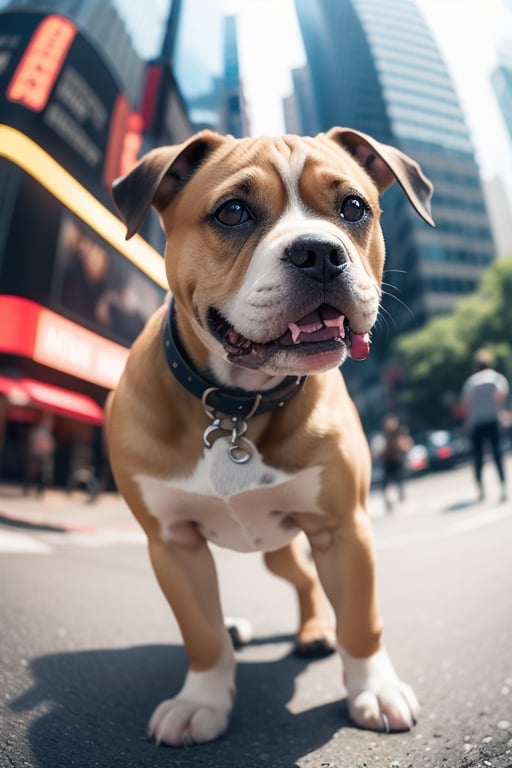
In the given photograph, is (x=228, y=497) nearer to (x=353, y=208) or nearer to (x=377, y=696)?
(x=377, y=696)

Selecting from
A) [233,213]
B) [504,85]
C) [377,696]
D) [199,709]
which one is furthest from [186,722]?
[504,85]

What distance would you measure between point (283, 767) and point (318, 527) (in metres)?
0.56

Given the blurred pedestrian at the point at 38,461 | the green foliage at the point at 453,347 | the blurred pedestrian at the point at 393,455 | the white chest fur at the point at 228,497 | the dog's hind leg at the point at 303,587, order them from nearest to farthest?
1. the white chest fur at the point at 228,497
2. the blurred pedestrian at the point at 38,461
3. the dog's hind leg at the point at 303,587
4. the blurred pedestrian at the point at 393,455
5. the green foliage at the point at 453,347

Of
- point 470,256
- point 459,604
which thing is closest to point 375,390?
point 470,256

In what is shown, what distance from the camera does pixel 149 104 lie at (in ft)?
6.43

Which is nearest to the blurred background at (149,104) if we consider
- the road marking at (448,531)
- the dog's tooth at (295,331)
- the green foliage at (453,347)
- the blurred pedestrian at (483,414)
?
the dog's tooth at (295,331)

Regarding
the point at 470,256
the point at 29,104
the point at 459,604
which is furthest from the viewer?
the point at 470,256

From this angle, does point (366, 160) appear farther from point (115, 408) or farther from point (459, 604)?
point (459, 604)

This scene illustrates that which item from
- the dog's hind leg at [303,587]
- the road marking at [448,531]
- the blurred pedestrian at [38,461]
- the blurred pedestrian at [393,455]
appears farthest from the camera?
the blurred pedestrian at [393,455]

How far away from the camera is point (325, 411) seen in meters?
1.37

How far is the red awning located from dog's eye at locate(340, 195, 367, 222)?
2.77ft

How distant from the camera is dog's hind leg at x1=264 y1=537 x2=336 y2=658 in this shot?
1822 mm

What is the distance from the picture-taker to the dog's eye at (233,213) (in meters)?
1.23

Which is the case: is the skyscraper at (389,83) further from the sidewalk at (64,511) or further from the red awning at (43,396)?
the sidewalk at (64,511)
